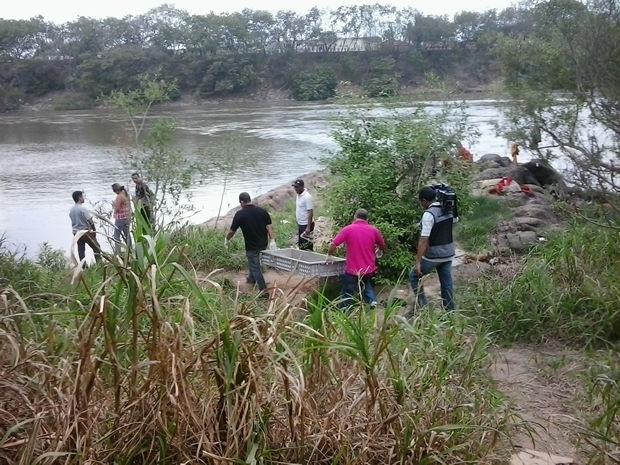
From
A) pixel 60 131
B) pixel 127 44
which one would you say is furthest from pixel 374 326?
pixel 127 44

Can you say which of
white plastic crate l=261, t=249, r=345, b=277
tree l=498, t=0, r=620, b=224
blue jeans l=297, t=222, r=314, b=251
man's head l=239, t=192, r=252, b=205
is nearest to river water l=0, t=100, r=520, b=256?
tree l=498, t=0, r=620, b=224

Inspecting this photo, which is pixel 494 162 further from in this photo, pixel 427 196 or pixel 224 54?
pixel 224 54

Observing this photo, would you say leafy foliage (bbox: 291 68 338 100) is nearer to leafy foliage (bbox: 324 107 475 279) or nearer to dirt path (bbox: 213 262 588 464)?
leafy foliage (bbox: 324 107 475 279)

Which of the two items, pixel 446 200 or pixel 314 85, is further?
pixel 314 85

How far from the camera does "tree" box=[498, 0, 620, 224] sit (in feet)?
37.6

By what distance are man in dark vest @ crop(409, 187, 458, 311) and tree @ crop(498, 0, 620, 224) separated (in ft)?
14.5

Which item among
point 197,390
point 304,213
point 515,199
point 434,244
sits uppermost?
point 197,390

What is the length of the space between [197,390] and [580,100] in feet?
36.3

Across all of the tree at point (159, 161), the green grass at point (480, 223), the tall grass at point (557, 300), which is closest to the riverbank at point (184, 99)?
the green grass at point (480, 223)

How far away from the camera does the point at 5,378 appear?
3143mm

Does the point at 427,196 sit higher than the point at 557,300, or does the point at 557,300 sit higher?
the point at 427,196

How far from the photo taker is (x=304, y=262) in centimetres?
804

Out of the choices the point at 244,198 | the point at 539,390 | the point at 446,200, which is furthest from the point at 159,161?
the point at 539,390

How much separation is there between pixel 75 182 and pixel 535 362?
901 inches
